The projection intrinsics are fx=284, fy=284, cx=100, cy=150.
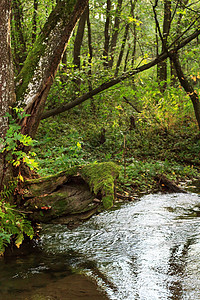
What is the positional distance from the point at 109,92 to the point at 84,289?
8012 millimetres

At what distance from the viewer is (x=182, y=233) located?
4941mm

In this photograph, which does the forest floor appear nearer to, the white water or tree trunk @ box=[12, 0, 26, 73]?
the white water

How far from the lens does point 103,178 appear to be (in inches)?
167

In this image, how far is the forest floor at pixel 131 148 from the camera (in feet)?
27.5

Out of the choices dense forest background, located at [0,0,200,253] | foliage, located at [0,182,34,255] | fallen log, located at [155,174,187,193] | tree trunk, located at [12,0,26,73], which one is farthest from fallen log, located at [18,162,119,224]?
tree trunk, located at [12,0,26,73]

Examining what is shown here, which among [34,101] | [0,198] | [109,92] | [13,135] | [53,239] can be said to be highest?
[109,92]

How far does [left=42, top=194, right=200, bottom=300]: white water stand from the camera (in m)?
3.14

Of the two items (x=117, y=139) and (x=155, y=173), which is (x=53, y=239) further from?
(x=117, y=139)

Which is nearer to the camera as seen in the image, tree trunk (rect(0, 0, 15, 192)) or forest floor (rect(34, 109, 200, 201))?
tree trunk (rect(0, 0, 15, 192))

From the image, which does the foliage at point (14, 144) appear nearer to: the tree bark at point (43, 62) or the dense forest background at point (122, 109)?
the tree bark at point (43, 62)

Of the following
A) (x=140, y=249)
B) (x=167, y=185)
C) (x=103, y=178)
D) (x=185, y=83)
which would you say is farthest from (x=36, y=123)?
(x=185, y=83)

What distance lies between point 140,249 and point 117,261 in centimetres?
56

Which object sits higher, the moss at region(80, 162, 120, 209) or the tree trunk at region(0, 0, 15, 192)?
the tree trunk at region(0, 0, 15, 192)

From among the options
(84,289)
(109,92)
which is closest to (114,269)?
(84,289)
